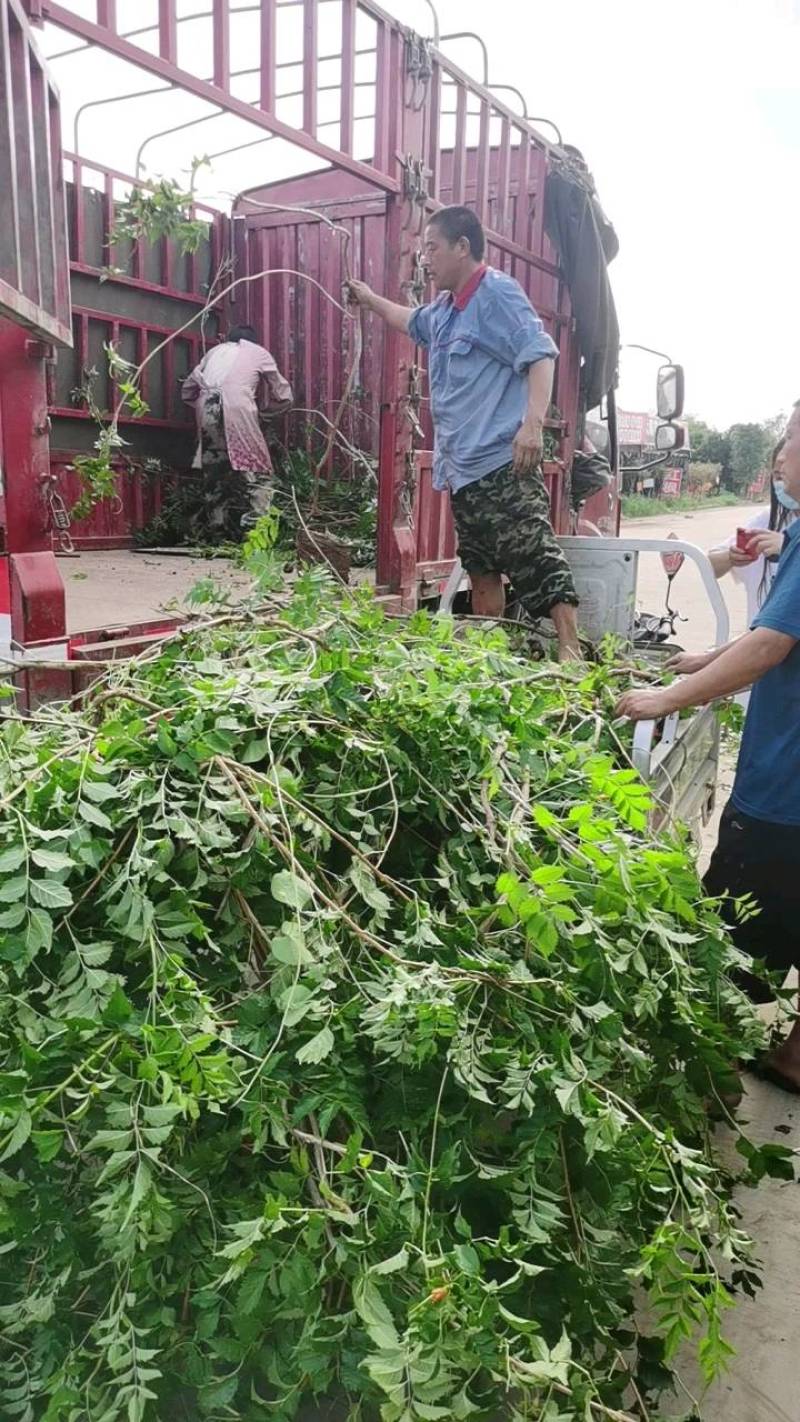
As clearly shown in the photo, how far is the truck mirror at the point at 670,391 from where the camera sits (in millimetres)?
6320

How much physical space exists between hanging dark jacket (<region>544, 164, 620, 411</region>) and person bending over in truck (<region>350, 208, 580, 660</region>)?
2020mm

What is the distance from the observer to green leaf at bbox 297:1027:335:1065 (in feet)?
4.73

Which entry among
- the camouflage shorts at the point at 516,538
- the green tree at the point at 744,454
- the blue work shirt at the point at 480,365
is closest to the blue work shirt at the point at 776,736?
the camouflage shorts at the point at 516,538

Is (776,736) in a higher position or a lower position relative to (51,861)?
lower

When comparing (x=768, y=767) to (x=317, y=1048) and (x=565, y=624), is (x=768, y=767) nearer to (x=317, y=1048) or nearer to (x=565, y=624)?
(x=565, y=624)

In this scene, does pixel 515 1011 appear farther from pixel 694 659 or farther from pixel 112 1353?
pixel 694 659

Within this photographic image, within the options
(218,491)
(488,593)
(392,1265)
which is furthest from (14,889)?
(218,491)

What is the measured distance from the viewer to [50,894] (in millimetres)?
1562

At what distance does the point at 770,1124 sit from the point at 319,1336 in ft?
6.59

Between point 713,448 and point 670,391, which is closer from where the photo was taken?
point 670,391

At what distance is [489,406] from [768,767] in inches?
80.0

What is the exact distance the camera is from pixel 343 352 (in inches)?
265

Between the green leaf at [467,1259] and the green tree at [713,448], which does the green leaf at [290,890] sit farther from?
the green tree at [713,448]

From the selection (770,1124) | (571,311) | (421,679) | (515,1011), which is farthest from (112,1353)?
(571,311)
